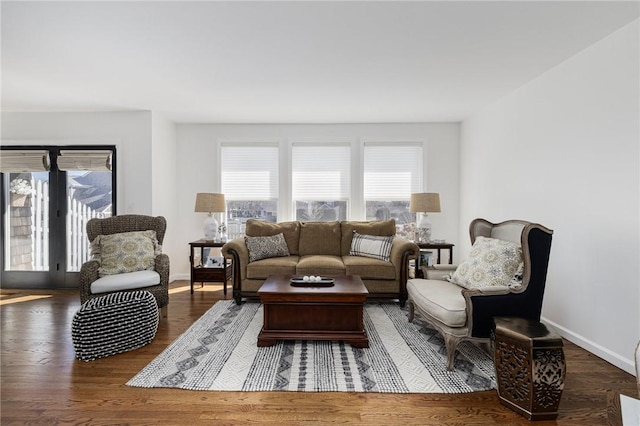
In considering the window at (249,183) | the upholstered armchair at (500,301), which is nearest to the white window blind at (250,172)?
the window at (249,183)

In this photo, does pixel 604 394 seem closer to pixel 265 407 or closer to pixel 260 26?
pixel 265 407

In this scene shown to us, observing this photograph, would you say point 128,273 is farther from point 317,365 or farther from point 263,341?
point 317,365

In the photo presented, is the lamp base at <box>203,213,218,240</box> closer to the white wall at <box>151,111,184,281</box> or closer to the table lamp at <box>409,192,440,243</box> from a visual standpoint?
the white wall at <box>151,111,184,281</box>

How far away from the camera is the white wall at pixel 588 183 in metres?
2.51

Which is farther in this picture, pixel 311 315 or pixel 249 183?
pixel 249 183

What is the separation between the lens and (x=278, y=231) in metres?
4.85

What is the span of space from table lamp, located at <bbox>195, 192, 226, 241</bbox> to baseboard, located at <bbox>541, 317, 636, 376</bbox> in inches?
170

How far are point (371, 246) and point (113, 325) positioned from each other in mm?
2939

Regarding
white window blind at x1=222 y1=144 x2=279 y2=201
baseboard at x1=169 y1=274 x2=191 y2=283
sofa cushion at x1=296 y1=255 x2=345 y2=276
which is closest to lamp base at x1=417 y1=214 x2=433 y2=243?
sofa cushion at x1=296 y1=255 x2=345 y2=276

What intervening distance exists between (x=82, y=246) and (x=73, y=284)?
573 millimetres

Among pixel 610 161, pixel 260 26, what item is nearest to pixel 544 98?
pixel 610 161

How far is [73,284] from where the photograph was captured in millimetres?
4918

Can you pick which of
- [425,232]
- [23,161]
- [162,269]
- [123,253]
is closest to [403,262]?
[425,232]

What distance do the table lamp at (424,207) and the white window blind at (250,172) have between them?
2203mm
